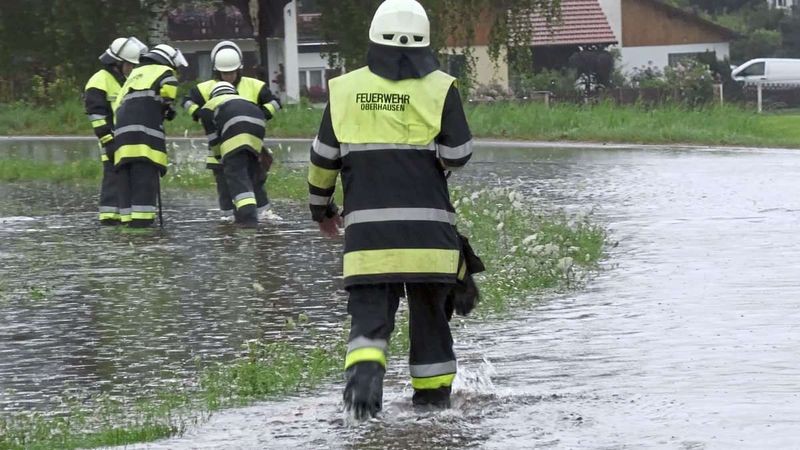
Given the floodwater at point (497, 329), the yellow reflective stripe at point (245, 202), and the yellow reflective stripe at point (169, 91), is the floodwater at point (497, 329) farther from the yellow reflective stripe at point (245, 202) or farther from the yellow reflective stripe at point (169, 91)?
the yellow reflective stripe at point (169, 91)

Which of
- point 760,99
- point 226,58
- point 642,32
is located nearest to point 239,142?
point 226,58

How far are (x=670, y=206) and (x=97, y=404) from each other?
10.1m

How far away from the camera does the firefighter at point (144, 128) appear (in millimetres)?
15992

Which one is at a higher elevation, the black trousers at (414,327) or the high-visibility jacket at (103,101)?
the high-visibility jacket at (103,101)

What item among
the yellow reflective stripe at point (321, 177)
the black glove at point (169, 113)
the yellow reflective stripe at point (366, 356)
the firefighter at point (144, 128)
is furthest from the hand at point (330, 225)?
the black glove at point (169, 113)

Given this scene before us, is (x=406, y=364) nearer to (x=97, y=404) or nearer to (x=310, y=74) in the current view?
(x=97, y=404)

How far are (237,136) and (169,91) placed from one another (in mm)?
781

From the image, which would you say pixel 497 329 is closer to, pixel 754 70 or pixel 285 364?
pixel 285 364

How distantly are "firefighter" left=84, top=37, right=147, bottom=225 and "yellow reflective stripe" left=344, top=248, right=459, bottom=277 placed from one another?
9365mm

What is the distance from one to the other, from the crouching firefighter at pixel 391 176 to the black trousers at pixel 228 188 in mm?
8912

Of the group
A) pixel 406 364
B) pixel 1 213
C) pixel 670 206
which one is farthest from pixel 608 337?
pixel 1 213

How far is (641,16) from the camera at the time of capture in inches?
2766

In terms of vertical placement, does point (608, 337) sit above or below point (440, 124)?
below

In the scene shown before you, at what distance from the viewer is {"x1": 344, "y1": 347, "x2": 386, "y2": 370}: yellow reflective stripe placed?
757 centimetres
